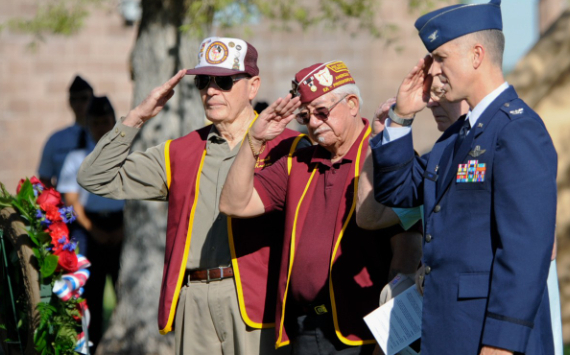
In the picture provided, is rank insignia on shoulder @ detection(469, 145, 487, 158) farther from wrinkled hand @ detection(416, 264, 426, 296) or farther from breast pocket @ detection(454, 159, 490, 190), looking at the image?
wrinkled hand @ detection(416, 264, 426, 296)

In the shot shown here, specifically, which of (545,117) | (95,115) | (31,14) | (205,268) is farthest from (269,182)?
(31,14)

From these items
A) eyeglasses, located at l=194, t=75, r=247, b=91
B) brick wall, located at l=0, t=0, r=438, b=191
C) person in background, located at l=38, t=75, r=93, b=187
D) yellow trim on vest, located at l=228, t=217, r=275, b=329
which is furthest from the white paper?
brick wall, located at l=0, t=0, r=438, b=191

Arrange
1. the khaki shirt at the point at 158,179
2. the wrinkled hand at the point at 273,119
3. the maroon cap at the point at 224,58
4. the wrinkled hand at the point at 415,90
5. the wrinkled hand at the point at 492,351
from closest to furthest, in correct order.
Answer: the wrinkled hand at the point at 492,351, the wrinkled hand at the point at 415,90, the wrinkled hand at the point at 273,119, the khaki shirt at the point at 158,179, the maroon cap at the point at 224,58

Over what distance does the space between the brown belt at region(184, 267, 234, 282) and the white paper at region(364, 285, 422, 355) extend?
3.23ft

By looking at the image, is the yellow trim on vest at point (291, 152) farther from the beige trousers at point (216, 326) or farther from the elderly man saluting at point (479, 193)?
the elderly man saluting at point (479, 193)

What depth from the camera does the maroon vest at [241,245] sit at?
4.14 metres

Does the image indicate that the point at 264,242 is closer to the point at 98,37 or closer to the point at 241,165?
the point at 241,165

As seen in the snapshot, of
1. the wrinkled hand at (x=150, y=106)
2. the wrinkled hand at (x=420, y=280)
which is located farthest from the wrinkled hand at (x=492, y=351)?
the wrinkled hand at (x=150, y=106)

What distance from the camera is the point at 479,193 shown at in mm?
2932

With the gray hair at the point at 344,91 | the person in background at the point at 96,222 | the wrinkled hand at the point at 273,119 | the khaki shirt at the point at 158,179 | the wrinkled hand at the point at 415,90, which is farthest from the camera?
the person in background at the point at 96,222

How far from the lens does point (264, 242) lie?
4242 millimetres

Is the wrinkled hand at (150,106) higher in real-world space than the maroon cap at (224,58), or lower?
lower

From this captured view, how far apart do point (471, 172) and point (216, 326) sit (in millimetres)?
1757

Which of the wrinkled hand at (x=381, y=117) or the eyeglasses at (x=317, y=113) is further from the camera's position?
the eyeglasses at (x=317, y=113)
